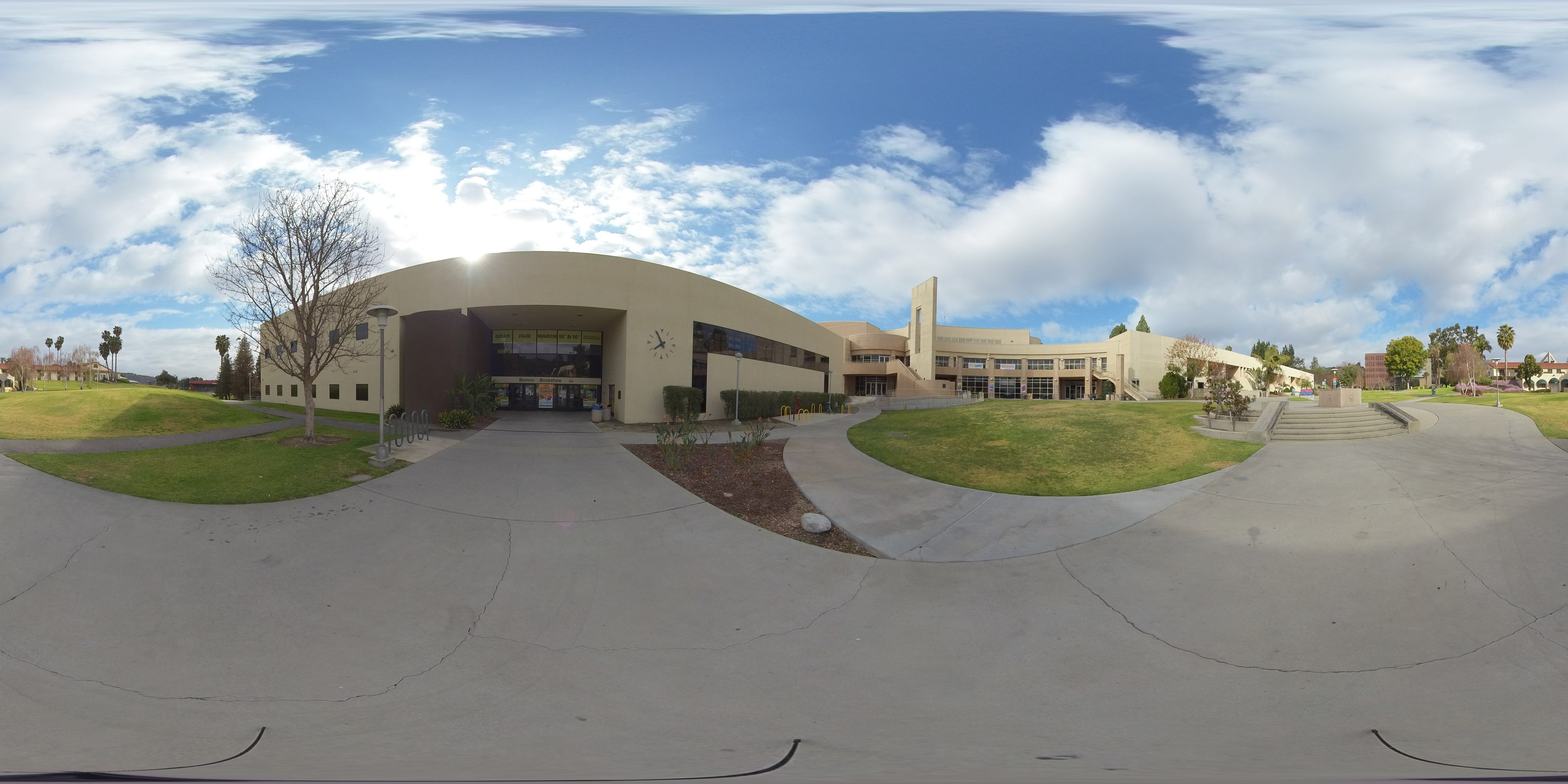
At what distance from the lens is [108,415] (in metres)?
11.4

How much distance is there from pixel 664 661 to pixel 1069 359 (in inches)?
2363

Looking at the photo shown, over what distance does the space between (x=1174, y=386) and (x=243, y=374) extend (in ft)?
223

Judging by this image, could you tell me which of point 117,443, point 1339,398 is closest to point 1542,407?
point 1339,398

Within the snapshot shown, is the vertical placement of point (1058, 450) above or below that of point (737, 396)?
below

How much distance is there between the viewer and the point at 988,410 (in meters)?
19.7

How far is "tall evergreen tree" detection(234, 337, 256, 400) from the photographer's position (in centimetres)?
4475

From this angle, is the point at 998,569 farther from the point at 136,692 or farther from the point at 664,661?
the point at 136,692

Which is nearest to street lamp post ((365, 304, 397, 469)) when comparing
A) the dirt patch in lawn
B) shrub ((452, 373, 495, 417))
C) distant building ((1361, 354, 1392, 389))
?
the dirt patch in lawn

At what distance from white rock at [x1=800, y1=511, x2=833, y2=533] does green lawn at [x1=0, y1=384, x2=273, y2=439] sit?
1283 centimetres

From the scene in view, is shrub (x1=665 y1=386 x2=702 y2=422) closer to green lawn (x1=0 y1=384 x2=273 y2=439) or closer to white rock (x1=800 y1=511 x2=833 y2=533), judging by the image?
green lawn (x1=0 y1=384 x2=273 y2=439)

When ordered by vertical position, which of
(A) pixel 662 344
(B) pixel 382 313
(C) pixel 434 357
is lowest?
(C) pixel 434 357

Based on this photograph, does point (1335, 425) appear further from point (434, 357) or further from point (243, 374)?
point (243, 374)

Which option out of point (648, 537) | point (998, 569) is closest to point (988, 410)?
point (998, 569)

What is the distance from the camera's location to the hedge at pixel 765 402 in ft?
77.6
